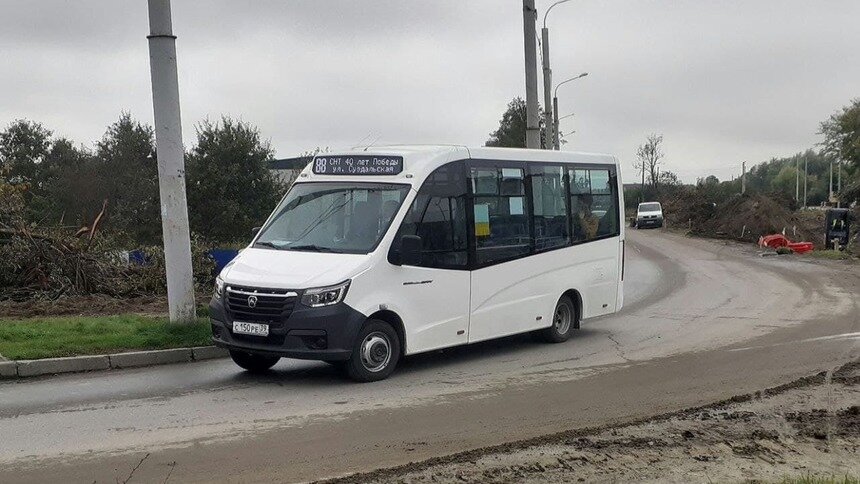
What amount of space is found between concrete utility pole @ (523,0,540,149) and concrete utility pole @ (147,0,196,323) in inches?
452

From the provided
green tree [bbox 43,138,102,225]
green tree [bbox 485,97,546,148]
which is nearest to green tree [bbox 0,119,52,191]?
green tree [bbox 43,138,102,225]

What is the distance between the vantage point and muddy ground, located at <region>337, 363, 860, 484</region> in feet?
21.6

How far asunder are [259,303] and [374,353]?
4.56ft

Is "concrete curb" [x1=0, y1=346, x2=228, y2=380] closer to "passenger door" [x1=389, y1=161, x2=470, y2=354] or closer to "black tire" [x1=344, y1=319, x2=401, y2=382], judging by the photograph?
"black tire" [x1=344, y1=319, x2=401, y2=382]

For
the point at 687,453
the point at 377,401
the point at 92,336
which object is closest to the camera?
the point at 687,453

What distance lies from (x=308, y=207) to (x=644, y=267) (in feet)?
70.4

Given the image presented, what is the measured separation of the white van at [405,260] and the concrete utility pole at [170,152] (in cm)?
179

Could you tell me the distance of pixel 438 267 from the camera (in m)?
11.4

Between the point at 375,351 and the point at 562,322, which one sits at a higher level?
the point at 375,351

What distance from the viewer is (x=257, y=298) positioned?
1010 cm

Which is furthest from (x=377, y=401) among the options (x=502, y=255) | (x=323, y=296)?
(x=502, y=255)

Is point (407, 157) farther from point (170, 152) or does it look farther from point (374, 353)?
point (170, 152)

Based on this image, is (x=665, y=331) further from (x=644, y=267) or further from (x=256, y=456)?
(x=644, y=267)

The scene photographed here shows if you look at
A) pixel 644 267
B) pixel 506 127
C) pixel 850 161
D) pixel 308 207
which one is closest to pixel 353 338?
pixel 308 207
